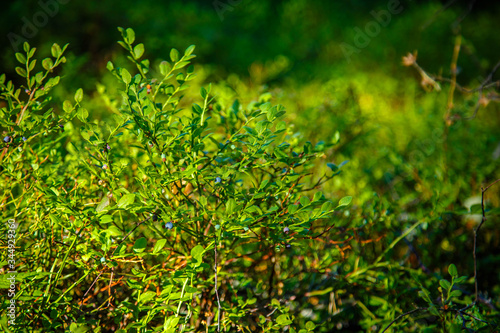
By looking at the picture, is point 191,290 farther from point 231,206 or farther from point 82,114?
point 82,114

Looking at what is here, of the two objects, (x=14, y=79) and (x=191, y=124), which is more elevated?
(x=191, y=124)

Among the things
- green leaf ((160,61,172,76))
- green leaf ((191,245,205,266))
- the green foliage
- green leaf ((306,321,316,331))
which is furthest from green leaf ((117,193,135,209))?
green leaf ((306,321,316,331))

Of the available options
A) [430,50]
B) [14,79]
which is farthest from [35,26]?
[430,50]

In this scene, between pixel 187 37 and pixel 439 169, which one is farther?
pixel 187 37

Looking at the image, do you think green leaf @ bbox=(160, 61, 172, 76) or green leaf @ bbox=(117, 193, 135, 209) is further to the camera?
green leaf @ bbox=(160, 61, 172, 76)

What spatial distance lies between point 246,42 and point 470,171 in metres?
4.31

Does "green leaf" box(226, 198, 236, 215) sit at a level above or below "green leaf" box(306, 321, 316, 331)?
above

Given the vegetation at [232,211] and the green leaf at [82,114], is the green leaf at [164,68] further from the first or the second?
the green leaf at [82,114]

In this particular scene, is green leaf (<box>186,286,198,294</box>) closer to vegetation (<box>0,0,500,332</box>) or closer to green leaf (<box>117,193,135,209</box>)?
vegetation (<box>0,0,500,332</box>)

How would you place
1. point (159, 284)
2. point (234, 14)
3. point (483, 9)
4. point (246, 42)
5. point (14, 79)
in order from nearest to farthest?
point (159, 284) < point (14, 79) < point (246, 42) < point (234, 14) < point (483, 9)

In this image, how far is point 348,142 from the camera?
1.69 meters

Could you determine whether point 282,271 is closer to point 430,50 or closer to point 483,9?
point 430,50

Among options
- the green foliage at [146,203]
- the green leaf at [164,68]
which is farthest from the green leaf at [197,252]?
the green leaf at [164,68]

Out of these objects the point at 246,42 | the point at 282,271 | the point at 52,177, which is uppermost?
the point at 52,177
